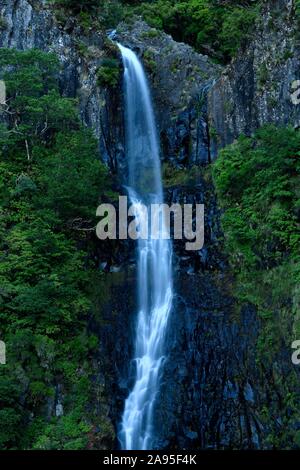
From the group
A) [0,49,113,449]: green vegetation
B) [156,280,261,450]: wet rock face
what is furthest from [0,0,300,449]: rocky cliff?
[0,49,113,449]: green vegetation

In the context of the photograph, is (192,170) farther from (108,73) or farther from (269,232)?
(269,232)

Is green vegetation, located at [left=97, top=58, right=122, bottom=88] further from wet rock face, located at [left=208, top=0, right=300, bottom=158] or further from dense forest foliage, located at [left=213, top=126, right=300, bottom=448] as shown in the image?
dense forest foliage, located at [left=213, top=126, right=300, bottom=448]

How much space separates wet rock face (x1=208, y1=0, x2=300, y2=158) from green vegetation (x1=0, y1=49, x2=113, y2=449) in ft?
17.1

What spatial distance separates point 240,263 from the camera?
15.5m

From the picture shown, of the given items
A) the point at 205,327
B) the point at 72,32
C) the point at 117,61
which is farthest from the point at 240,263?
the point at 72,32

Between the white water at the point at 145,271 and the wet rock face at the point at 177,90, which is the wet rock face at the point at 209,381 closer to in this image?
the white water at the point at 145,271

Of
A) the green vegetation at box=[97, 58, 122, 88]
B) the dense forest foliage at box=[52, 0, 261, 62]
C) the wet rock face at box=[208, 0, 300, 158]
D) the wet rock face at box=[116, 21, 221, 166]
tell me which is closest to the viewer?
the wet rock face at box=[208, 0, 300, 158]

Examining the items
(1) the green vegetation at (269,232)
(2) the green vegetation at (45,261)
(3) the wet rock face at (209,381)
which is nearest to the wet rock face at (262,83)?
(1) the green vegetation at (269,232)

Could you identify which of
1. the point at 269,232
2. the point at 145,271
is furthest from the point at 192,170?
the point at 269,232

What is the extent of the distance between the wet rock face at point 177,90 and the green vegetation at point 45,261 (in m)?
3.96

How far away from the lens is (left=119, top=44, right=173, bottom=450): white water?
13102 millimetres

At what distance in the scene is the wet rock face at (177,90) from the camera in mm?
20531

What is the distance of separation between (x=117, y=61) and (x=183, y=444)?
50.6 feet

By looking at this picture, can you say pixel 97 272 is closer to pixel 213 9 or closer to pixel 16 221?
pixel 16 221
